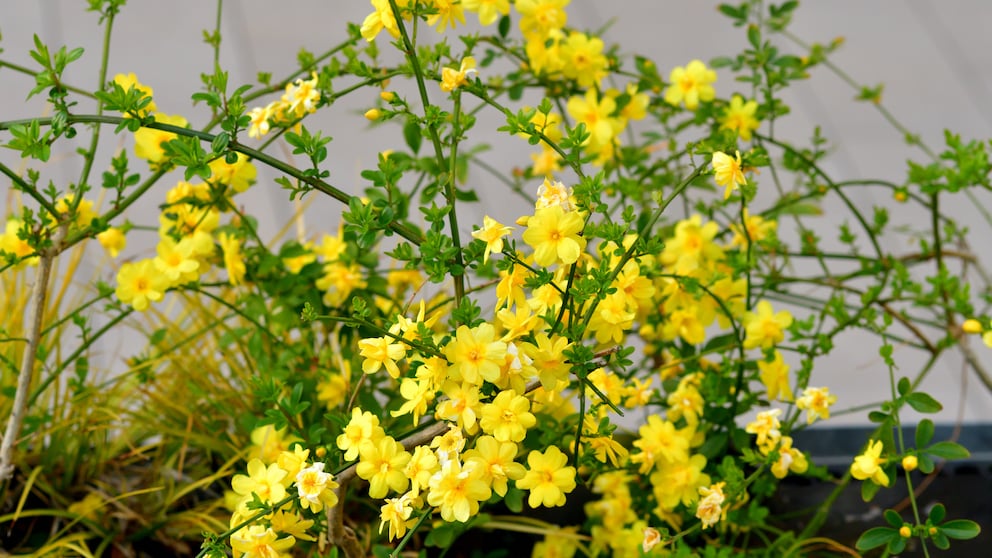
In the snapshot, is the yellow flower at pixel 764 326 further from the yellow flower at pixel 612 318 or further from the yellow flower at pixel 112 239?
the yellow flower at pixel 112 239

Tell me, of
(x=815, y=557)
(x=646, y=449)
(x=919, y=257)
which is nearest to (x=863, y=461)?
(x=646, y=449)

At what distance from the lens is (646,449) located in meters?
1.13

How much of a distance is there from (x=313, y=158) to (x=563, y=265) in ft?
0.70

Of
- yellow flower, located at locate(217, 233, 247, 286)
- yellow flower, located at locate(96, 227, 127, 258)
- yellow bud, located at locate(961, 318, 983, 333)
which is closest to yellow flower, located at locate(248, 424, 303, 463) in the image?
yellow flower, located at locate(217, 233, 247, 286)

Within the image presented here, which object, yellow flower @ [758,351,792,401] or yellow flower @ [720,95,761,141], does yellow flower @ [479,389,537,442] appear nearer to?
yellow flower @ [758,351,792,401]

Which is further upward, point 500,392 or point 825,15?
point 825,15

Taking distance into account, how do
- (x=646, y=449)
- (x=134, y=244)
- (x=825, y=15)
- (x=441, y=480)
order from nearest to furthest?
(x=441, y=480) < (x=646, y=449) < (x=134, y=244) < (x=825, y=15)

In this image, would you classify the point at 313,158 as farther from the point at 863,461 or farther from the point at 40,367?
the point at 40,367

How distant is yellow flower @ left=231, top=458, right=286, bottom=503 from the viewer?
33.8 inches

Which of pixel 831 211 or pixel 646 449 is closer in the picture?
pixel 646 449

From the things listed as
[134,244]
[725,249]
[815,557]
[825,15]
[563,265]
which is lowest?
[815,557]

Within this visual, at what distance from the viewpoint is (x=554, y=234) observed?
79cm

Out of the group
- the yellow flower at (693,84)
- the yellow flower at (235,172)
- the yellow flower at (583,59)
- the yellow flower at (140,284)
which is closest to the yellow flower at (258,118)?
the yellow flower at (235,172)

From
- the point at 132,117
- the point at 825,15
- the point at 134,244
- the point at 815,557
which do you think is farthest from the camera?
the point at 825,15
